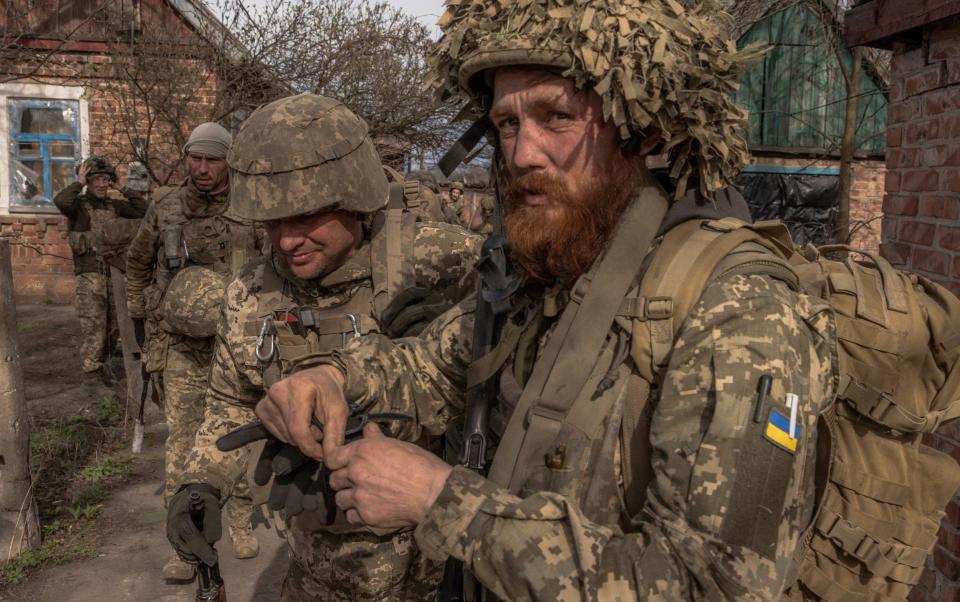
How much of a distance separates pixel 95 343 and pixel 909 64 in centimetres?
842

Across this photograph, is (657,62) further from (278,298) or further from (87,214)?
(87,214)

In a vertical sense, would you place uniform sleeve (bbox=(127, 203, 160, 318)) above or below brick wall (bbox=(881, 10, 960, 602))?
below

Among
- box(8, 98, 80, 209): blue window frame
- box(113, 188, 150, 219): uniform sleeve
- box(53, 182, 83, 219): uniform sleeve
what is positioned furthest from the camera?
box(8, 98, 80, 209): blue window frame

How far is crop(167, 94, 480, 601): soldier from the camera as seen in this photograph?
283cm

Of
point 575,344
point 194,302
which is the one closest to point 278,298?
point 575,344

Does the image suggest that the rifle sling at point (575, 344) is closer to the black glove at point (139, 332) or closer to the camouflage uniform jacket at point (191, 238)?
the camouflage uniform jacket at point (191, 238)

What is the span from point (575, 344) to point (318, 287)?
1.66 metres

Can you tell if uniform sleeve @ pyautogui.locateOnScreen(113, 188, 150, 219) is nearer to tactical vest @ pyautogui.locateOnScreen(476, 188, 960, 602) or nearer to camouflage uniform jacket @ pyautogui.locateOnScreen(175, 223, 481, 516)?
camouflage uniform jacket @ pyautogui.locateOnScreen(175, 223, 481, 516)

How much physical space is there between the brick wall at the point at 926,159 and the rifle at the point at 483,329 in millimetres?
2200

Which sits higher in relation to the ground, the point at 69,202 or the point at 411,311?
the point at 69,202

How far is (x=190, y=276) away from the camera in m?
5.14

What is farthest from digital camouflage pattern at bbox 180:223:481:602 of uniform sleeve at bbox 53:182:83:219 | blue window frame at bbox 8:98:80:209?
blue window frame at bbox 8:98:80:209

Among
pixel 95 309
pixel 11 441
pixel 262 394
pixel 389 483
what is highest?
pixel 389 483

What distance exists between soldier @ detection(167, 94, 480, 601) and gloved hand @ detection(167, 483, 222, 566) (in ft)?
0.50
